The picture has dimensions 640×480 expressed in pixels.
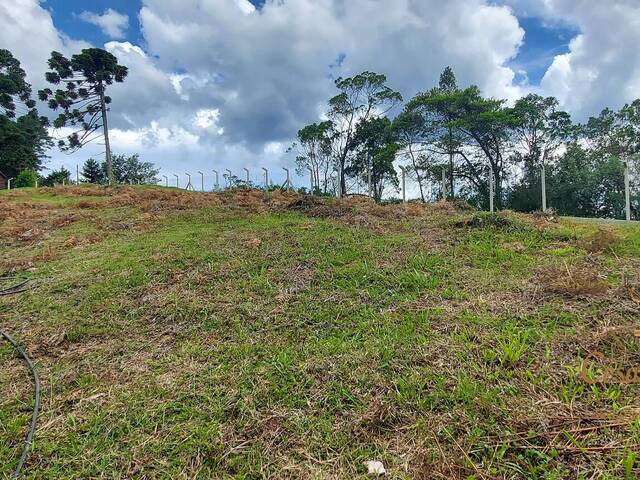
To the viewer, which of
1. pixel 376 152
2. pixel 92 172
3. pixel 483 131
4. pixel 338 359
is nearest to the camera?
pixel 338 359

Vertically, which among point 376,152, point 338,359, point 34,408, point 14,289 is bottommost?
point 34,408

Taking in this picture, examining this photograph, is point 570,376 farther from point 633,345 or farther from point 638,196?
point 638,196

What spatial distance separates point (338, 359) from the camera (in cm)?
190

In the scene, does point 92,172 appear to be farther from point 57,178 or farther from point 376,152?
point 376,152

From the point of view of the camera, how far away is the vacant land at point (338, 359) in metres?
1.37

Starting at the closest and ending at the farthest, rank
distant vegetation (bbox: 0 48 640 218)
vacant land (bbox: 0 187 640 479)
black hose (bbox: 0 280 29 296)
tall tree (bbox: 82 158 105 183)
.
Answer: vacant land (bbox: 0 187 640 479), black hose (bbox: 0 280 29 296), distant vegetation (bbox: 0 48 640 218), tall tree (bbox: 82 158 105 183)

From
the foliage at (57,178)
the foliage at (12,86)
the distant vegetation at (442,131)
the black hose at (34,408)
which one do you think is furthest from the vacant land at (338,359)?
the foliage at (12,86)

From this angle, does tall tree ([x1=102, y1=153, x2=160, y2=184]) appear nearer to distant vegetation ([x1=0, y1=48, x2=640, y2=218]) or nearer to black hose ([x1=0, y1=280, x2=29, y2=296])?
distant vegetation ([x1=0, y1=48, x2=640, y2=218])

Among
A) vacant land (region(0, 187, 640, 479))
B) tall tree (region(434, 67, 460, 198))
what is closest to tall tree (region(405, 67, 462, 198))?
tall tree (region(434, 67, 460, 198))

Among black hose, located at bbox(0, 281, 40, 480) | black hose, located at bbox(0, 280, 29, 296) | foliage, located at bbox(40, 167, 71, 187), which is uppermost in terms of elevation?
foliage, located at bbox(40, 167, 71, 187)

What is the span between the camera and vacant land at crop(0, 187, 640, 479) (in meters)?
1.37

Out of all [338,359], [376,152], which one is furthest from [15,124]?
[338,359]

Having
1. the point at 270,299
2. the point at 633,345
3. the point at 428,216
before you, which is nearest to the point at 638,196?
the point at 428,216

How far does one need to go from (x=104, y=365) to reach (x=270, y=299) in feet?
3.49
